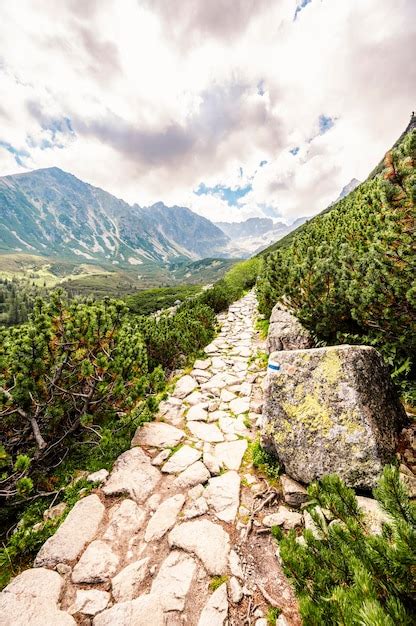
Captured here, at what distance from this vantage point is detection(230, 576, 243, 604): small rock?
267 cm

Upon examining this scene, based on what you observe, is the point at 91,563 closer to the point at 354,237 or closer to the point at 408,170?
the point at 408,170

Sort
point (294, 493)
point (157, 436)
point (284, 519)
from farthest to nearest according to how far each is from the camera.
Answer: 1. point (157, 436)
2. point (294, 493)
3. point (284, 519)

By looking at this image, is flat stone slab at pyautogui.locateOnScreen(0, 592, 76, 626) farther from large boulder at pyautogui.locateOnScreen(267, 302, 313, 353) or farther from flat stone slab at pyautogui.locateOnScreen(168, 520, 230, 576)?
large boulder at pyautogui.locateOnScreen(267, 302, 313, 353)

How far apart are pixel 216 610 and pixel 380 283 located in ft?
14.6

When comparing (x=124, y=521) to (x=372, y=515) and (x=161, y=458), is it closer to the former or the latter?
(x=161, y=458)

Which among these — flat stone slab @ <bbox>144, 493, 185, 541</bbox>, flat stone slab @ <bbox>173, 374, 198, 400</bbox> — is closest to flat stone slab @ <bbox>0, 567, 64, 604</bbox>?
flat stone slab @ <bbox>144, 493, 185, 541</bbox>

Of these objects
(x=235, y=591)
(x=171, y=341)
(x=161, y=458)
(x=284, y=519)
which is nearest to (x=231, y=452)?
(x=161, y=458)

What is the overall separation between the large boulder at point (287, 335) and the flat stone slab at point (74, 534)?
5.59 metres

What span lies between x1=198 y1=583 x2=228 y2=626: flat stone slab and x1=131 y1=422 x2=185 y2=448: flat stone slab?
2.63 metres

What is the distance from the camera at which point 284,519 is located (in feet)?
11.2

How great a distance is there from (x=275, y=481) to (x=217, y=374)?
4129 millimetres

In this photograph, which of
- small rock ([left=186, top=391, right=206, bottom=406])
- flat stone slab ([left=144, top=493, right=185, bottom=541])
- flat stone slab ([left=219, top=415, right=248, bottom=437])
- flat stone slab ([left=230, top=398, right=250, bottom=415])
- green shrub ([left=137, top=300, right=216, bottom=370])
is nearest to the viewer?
flat stone slab ([left=144, top=493, right=185, bottom=541])

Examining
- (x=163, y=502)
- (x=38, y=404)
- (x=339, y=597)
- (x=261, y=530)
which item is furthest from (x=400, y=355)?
(x=38, y=404)

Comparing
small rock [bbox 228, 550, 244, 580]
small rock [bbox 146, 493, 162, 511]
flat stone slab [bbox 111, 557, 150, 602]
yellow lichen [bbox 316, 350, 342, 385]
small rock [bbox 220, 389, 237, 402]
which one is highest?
yellow lichen [bbox 316, 350, 342, 385]
